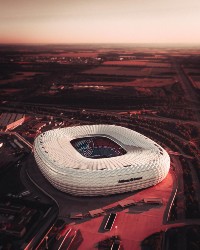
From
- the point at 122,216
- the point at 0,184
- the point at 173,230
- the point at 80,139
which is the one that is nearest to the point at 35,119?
the point at 80,139

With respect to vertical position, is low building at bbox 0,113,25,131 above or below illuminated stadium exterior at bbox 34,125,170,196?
below

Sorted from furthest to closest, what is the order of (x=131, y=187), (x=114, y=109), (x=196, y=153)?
(x=114, y=109) < (x=196, y=153) < (x=131, y=187)

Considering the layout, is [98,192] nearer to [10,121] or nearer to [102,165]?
[102,165]

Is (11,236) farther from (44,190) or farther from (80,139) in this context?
(80,139)

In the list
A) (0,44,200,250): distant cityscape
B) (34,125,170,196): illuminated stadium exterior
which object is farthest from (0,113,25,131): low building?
(34,125,170,196): illuminated stadium exterior

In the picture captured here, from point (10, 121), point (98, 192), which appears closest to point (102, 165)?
point (98, 192)

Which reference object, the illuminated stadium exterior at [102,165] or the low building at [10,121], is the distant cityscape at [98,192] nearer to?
the illuminated stadium exterior at [102,165]

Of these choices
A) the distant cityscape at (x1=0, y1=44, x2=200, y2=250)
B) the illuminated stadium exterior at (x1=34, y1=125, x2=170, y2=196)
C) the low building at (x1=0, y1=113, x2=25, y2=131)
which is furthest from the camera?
the low building at (x1=0, y1=113, x2=25, y2=131)

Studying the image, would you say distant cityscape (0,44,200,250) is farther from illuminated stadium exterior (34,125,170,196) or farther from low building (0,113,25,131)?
low building (0,113,25,131)
